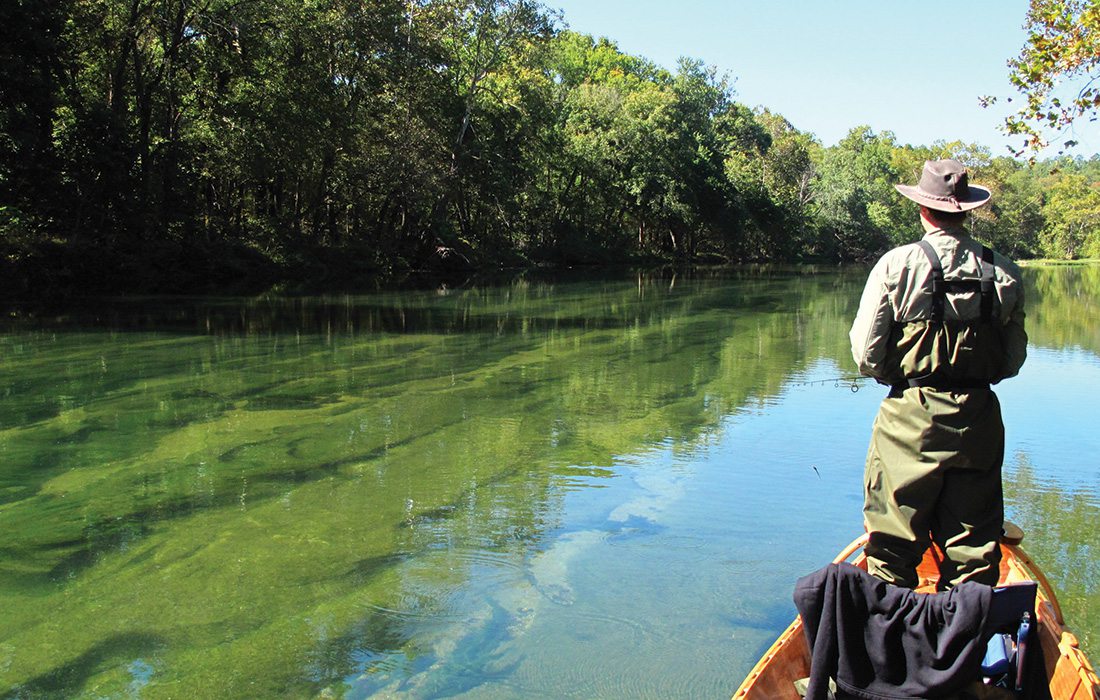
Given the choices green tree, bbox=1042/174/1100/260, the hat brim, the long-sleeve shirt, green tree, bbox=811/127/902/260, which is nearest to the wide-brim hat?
the hat brim

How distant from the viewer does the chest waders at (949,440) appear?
300 cm

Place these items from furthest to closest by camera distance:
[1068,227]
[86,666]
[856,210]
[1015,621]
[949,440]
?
[1068,227] < [856,210] < [86,666] < [949,440] < [1015,621]

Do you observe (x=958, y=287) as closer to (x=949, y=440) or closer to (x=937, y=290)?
(x=937, y=290)

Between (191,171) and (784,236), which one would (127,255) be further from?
(784,236)

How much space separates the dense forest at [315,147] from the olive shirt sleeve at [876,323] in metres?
19.8

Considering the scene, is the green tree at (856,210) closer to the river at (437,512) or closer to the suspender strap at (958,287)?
the river at (437,512)

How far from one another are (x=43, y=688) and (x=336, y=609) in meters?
1.26

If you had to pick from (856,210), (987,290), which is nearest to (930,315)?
(987,290)

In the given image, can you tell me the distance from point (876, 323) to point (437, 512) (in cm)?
346

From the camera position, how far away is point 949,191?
126 inches

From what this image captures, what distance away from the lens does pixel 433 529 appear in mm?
5465

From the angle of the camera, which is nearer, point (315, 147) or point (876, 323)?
point (876, 323)

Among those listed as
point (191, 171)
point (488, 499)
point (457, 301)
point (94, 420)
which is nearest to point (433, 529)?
point (488, 499)

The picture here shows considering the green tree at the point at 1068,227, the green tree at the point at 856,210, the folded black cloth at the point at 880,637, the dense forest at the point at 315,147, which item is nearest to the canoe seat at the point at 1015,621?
the folded black cloth at the point at 880,637
